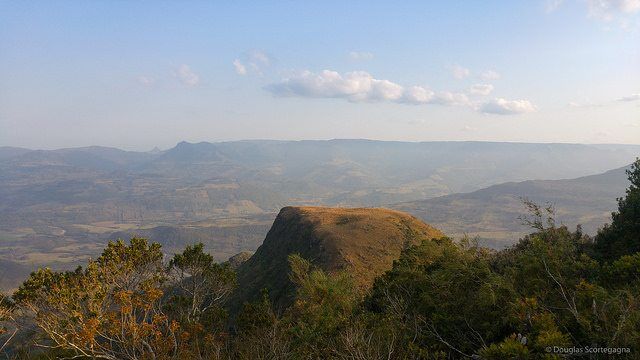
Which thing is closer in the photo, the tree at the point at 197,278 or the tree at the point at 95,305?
the tree at the point at 95,305

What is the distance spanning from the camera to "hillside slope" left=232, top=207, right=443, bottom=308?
2300 inches

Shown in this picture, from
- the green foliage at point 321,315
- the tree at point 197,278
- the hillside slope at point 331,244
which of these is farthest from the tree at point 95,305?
the hillside slope at point 331,244

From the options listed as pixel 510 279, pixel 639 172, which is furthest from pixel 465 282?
pixel 639 172

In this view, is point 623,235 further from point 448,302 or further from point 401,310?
point 401,310

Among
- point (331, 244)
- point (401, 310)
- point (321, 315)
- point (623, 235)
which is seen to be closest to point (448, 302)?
point (401, 310)

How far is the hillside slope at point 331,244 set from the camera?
192 feet

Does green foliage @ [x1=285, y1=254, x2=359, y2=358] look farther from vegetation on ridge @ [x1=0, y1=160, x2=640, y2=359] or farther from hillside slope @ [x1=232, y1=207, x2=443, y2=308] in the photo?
hillside slope @ [x1=232, y1=207, x2=443, y2=308]

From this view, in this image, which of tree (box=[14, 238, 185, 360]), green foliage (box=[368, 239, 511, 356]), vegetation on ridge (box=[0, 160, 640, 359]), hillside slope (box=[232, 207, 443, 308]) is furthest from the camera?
hillside slope (box=[232, 207, 443, 308])

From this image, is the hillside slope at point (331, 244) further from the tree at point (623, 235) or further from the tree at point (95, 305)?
the tree at point (95, 305)

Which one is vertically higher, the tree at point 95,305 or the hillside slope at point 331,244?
the tree at point 95,305

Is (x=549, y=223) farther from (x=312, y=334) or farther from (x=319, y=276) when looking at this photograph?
(x=319, y=276)

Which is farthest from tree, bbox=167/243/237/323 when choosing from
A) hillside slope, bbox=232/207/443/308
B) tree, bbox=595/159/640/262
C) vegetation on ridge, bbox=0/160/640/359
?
tree, bbox=595/159/640/262

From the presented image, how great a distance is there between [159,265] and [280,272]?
1631 inches

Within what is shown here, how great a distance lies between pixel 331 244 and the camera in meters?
64.5
